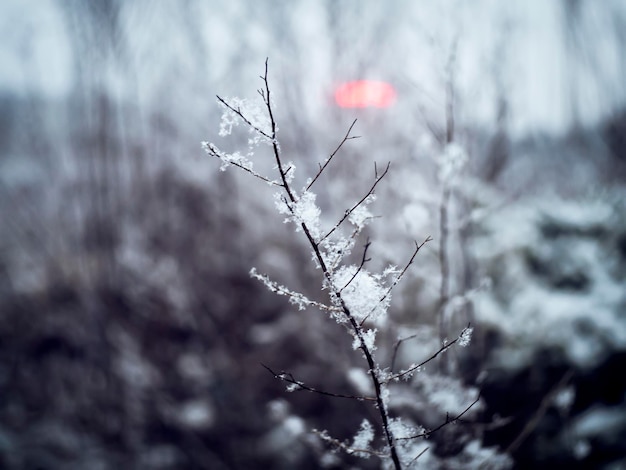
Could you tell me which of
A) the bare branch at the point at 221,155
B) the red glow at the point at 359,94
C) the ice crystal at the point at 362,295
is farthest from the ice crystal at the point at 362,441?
the red glow at the point at 359,94

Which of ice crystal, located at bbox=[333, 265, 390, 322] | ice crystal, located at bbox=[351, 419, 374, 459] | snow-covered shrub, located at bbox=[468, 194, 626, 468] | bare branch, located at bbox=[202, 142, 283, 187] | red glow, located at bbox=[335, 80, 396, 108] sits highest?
red glow, located at bbox=[335, 80, 396, 108]

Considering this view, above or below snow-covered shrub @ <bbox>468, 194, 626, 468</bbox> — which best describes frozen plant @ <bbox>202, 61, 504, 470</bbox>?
below

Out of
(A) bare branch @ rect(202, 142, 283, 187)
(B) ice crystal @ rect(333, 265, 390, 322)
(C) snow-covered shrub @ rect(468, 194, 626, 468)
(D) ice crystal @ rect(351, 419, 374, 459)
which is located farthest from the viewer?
(C) snow-covered shrub @ rect(468, 194, 626, 468)

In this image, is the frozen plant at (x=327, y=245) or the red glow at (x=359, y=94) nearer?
the frozen plant at (x=327, y=245)

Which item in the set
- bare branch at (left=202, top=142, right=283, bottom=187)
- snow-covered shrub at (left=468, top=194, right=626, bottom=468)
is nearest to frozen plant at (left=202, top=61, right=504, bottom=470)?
bare branch at (left=202, top=142, right=283, bottom=187)

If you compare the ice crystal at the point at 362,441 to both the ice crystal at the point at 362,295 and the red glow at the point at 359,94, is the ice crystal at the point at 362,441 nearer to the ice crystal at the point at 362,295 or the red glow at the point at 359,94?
the ice crystal at the point at 362,295

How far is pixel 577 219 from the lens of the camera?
14.2 ft

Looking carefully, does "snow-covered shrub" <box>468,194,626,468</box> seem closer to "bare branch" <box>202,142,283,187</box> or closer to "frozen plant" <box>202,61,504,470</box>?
"frozen plant" <box>202,61,504,470</box>

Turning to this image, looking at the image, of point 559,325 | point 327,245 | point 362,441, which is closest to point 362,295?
point 327,245

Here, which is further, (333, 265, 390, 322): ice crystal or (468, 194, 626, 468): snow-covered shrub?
(468, 194, 626, 468): snow-covered shrub

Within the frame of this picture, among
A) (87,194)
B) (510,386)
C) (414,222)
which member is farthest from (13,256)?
(510,386)

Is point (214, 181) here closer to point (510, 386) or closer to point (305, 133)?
point (305, 133)

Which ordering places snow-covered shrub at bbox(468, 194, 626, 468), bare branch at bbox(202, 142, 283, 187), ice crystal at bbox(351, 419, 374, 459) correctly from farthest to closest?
1. snow-covered shrub at bbox(468, 194, 626, 468)
2. ice crystal at bbox(351, 419, 374, 459)
3. bare branch at bbox(202, 142, 283, 187)

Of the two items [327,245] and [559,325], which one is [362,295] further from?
[559,325]
